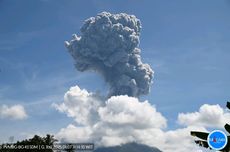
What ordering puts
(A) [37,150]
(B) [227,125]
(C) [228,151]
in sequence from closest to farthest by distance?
(C) [228,151] < (B) [227,125] < (A) [37,150]

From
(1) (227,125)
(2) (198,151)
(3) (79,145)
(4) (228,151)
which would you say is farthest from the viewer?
(3) (79,145)

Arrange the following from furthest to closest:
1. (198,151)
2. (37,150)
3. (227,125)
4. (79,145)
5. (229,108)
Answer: (79,145) < (37,150) < (229,108) < (227,125) < (198,151)

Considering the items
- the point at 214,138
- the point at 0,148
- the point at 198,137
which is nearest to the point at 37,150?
the point at 0,148

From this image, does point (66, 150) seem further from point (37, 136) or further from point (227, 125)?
point (227, 125)

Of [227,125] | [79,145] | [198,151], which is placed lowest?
[198,151]

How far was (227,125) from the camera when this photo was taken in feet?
44.4

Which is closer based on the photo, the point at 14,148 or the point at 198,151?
the point at 198,151

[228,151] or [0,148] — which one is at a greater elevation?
[0,148]

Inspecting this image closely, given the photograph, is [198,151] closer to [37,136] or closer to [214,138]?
[214,138]

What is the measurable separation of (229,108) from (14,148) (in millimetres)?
67465

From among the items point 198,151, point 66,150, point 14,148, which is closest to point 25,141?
point 14,148

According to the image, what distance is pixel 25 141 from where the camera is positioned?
253 feet

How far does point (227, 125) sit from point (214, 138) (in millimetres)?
5922

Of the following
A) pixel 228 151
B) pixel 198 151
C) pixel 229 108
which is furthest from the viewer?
pixel 229 108
